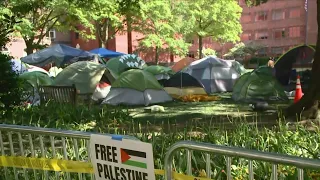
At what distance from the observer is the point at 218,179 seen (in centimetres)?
373

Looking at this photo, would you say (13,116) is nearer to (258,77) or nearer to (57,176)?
(57,176)

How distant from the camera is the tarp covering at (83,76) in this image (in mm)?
16852

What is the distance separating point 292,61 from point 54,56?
1415 centimetres

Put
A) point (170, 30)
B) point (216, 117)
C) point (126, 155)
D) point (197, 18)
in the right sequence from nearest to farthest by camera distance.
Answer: point (126, 155) < point (216, 117) < point (170, 30) < point (197, 18)

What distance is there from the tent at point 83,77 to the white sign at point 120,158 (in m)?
13.9

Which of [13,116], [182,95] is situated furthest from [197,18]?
[13,116]

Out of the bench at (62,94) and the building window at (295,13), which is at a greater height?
the building window at (295,13)

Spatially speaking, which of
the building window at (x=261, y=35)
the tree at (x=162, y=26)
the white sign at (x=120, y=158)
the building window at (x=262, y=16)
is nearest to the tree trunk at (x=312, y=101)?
the white sign at (x=120, y=158)

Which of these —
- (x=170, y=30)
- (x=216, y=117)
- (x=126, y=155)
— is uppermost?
(x=170, y=30)

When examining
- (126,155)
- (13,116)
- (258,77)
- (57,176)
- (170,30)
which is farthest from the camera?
(170,30)

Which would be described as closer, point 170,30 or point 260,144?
point 260,144

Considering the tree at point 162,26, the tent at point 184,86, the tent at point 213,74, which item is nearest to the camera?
the tent at point 184,86

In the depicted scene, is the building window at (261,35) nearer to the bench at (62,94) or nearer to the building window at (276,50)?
the building window at (276,50)

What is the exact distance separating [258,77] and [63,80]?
8.02 meters
